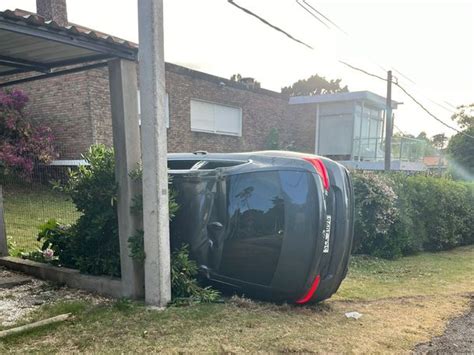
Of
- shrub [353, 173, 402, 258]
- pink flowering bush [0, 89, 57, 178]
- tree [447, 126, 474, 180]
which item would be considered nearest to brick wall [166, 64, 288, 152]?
pink flowering bush [0, 89, 57, 178]

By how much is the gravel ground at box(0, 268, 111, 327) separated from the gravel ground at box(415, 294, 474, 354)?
326 centimetres

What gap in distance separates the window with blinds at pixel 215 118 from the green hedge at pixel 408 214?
8.44 m

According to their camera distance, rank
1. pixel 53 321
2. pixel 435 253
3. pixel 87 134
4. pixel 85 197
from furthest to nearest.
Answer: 1. pixel 87 134
2. pixel 435 253
3. pixel 85 197
4. pixel 53 321

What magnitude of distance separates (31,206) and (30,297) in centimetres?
474

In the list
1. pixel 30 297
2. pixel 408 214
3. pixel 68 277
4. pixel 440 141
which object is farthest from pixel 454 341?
pixel 440 141

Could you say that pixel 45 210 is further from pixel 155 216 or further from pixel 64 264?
pixel 155 216

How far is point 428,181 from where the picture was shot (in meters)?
9.67

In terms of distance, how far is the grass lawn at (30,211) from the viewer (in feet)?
21.0

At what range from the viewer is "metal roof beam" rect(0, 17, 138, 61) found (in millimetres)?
3447

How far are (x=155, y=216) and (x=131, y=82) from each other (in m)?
1.53

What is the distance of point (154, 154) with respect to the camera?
3.79 meters

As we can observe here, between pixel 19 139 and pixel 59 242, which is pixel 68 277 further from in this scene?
pixel 19 139

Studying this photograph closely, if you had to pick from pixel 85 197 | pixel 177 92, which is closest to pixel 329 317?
pixel 85 197

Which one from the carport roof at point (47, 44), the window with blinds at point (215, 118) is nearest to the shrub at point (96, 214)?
the carport roof at point (47, 44)
